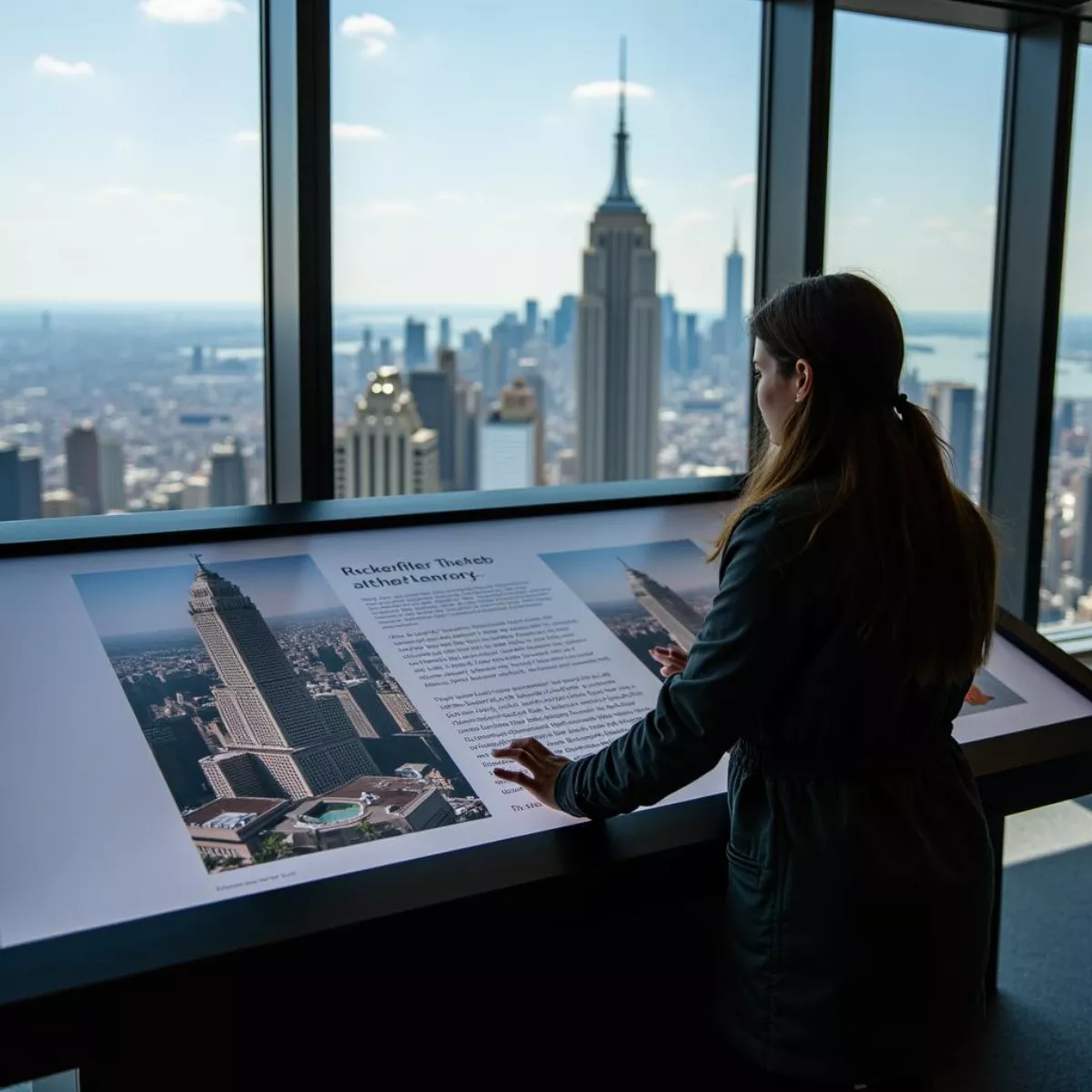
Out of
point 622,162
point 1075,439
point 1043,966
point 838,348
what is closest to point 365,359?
point 622,162

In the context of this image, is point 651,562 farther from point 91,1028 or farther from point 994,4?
point 994,4

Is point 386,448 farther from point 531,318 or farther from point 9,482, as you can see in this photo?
point 9,482

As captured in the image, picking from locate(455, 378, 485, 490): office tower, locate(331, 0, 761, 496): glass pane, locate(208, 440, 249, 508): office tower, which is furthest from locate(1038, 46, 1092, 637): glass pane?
locate(208, 440, 249, 508): office tower

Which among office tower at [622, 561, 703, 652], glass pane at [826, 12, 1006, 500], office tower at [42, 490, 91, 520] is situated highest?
glass pane at [826, 12, 1006, 500]

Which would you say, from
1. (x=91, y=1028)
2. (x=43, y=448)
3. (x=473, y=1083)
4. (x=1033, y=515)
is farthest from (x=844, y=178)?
(x=91, y=1028)

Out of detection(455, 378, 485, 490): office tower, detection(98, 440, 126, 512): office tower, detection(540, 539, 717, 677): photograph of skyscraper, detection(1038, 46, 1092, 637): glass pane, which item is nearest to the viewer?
detection(540, 539, 717, 677): photograph of skyscraper

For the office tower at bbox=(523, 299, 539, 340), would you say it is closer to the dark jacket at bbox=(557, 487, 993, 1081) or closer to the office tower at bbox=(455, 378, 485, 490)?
the office tower at bbox=(455, 378, 485, 490)

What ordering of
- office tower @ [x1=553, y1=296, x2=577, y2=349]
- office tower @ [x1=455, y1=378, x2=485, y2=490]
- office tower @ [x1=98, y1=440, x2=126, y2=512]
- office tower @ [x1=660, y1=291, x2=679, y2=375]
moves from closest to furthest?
office tower @ [x1=98, y1=440, x2=126, y2=512] < office tower @ [x1=455, y1=378, x2=485, y2=490] < office tower @ [x1=553, y1=296, x2=577, y2=349] < office tower @ [x1=660, y1=291, x2=679, y2=375]
